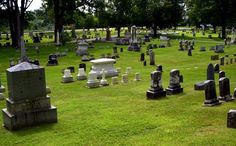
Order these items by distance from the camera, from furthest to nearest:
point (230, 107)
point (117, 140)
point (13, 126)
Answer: point (230, 107), point (13, 126), point (117, 140)

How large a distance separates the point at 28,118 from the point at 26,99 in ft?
2.11

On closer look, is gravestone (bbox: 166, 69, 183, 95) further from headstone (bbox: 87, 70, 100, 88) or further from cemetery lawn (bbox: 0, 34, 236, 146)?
headstone (bbox: 87, 70, 100, 88)

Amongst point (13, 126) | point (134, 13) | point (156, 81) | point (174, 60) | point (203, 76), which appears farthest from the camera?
point (134, 13)

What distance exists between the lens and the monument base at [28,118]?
12430 millimetres

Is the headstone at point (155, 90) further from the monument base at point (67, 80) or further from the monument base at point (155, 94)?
the monument base at point (67, 80)

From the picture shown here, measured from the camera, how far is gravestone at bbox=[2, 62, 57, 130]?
12.5m

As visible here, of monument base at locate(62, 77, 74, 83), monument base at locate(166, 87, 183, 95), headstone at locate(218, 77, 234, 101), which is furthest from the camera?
monument base at locate(62, 77, 74, 83)

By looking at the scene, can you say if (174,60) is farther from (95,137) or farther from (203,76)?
(95,137)

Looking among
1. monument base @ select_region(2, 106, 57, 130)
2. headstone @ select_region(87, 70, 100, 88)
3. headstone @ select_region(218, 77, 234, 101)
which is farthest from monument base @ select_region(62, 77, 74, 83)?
headstone @ select_region(218, 77, 234, 101)

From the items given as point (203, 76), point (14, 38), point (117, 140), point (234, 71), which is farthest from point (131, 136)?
point (14, 38)

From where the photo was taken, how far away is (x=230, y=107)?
13.9m

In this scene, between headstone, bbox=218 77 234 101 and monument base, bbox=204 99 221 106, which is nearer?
monument base, bbox=204 99 221 106

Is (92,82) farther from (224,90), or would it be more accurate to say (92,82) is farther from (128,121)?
(128,121)

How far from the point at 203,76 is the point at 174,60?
1007 cm
